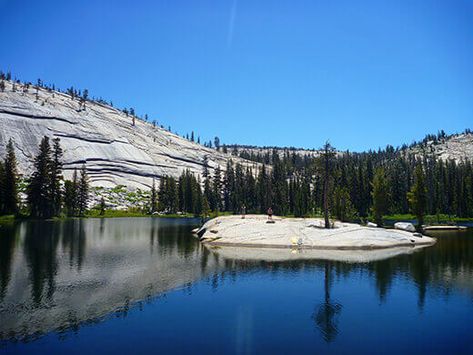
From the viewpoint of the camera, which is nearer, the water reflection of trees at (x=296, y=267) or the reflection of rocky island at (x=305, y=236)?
the water reflection of trees at (x=296, y=267)

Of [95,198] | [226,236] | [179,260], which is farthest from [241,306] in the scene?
[95,198]

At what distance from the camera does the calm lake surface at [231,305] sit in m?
21.4

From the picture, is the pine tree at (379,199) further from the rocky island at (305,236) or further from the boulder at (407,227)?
the rocky island at (305,236)

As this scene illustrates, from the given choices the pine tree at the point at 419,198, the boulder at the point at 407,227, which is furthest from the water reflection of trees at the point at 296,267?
the pine tree at the point at 419,198

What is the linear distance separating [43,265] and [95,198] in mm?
143662

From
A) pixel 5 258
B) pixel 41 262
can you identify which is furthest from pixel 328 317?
pixel 5 258

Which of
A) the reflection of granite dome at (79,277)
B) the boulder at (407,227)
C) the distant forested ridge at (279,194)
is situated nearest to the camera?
the reflection of granite dome at (79,277)

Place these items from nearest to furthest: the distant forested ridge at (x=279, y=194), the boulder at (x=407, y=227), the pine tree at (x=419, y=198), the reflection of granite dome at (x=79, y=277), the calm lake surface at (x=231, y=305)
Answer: the calm lake surface at (x=231, y=305) → the reflection of granite dome at (x=79, y=277) → the boulder at (x=407, y=227) → the pine tree at (x=419, y=198) → the distant forested ridge at (x=279, y=194)

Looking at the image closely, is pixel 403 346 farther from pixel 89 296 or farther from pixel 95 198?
pixel 95 198

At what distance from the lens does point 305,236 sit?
6228 cm

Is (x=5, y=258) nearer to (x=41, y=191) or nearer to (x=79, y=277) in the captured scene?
(x=79, y=277)

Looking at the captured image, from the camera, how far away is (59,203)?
131125mm

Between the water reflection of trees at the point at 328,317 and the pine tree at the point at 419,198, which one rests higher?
the pine tree at the point at 419,198

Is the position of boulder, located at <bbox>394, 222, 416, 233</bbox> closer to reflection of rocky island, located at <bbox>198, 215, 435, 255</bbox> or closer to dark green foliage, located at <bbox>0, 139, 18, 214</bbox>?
reflection of rocky island, located at <bbox>198, 215, 435, 255</bbox>
